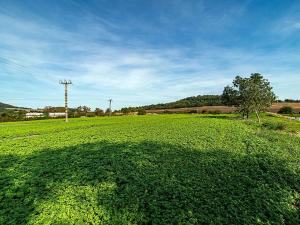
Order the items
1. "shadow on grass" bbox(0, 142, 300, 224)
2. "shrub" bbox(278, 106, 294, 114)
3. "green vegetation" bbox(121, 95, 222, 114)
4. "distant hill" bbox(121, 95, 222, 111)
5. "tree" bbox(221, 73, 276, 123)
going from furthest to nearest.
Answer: "distant hill" bbox(121, 95, 222, 111)
"green vegetation" bbox(121, 95, 222, 114)
"shrub" bbox(278, 106, 294, 114)
"tree" bbox(221, 73, 276, 123)
"shadow on grass" bbox(0, 142, 300, 224)

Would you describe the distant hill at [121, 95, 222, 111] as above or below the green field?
above

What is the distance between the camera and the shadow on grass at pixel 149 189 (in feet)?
25.2

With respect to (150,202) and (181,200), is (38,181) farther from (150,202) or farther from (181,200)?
(181,200)

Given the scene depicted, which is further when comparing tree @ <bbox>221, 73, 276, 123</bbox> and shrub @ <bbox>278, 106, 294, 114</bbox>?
shrub @ <bbox>278, 106, 294, 114</bbox>

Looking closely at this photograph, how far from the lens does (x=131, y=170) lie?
11516 millimetres

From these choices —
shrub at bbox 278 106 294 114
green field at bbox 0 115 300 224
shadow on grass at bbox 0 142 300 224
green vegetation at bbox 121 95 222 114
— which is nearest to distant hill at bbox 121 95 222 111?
green vegetation at bbox 121 95 222 114

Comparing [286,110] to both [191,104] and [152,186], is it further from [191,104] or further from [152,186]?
[152,186]

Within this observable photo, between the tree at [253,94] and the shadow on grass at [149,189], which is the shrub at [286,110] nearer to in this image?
the tree at [253,94]

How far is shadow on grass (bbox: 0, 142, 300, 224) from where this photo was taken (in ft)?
25.2

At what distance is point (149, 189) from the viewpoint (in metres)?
9.51

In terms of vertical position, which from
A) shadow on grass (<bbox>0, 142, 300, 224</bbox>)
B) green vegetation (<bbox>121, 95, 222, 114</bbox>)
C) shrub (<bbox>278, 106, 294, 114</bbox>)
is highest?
green vegetation (<bbox>121, 95, 222, 114</bbox>)

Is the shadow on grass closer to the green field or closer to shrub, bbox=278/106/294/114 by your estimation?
the green field

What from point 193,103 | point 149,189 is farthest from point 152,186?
point 193,103

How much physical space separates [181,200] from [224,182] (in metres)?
2.55
